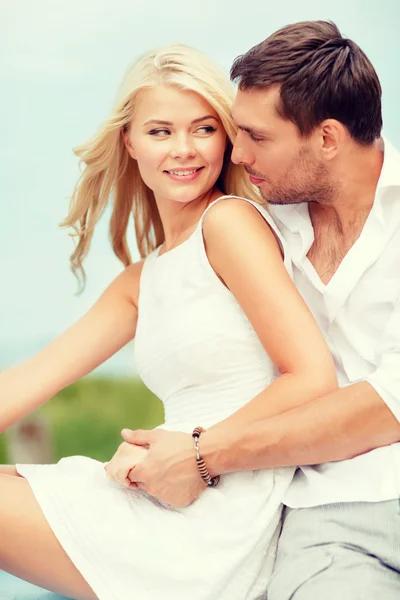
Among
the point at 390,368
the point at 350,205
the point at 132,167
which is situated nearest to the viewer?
the point at 390,368

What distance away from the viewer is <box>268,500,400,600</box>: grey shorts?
161 cm

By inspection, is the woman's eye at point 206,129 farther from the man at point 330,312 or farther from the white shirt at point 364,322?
the white shirt at point 364,322

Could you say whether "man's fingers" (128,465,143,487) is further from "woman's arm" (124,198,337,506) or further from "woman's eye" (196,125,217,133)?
"woman's eye" (196,125,217,133)

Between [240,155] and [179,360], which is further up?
[240,155]

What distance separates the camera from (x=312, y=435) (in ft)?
5.71

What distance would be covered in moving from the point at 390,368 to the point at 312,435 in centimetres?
20

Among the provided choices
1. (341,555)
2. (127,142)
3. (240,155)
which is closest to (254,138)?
(240,155)

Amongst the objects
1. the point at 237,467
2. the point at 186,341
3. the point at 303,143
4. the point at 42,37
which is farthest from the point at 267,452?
the point at 42,37

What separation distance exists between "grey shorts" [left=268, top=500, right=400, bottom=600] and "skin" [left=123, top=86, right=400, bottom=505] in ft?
0.40

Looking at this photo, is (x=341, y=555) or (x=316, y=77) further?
(x=316, y=77)

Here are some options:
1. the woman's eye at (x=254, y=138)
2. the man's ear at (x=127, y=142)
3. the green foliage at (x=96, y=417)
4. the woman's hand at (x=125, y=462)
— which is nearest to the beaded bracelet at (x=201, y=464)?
the woman's hand at (x=125, y=462)

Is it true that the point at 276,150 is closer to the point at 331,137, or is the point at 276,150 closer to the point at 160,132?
the point at 331,137

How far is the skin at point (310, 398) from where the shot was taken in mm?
1741

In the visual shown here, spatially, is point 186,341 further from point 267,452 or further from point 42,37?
point 42,37
